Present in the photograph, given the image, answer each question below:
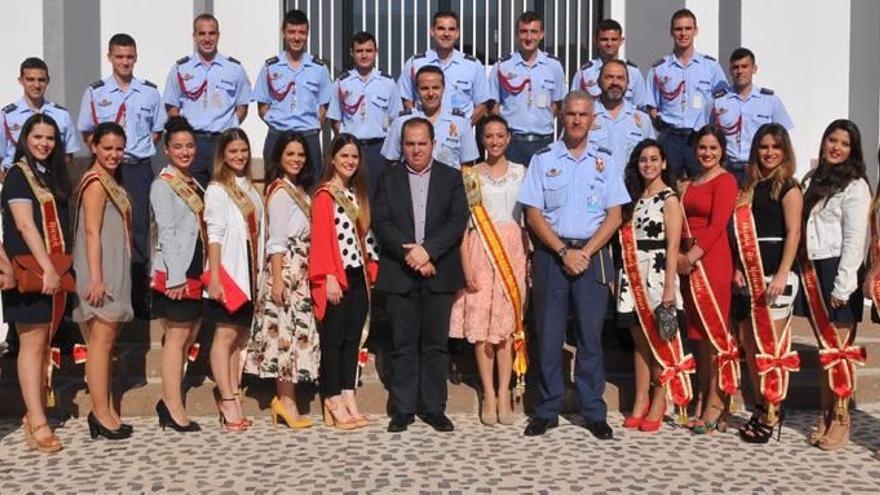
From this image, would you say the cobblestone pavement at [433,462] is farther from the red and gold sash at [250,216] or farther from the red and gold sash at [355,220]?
the red and gold sash at [250,216]

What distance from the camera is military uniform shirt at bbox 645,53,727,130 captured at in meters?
7.58

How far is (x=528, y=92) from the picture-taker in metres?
7.47

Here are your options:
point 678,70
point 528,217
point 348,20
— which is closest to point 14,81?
point 348,20

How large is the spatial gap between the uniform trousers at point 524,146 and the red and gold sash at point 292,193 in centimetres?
213

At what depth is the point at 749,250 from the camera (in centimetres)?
546

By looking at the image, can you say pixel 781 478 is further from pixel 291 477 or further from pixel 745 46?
pixel 745 46

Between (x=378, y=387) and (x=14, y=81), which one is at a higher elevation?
(x=14, y=81)

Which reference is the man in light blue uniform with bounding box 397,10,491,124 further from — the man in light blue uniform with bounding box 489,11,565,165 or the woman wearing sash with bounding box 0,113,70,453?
the woman wearing sash with bounding box 0,113,70,453

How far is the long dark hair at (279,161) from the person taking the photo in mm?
5684

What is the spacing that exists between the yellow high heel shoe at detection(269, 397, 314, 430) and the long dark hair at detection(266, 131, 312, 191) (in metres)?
1.27

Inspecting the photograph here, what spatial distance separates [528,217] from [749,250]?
1.22 metres

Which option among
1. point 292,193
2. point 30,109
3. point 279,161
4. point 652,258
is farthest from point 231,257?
point 30,109

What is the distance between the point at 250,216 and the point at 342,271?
61 centimetres

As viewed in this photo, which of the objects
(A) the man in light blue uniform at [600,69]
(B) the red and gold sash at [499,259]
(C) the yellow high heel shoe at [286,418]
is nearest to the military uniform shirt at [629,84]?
(A) the man in light blue uniform at [600,69]
